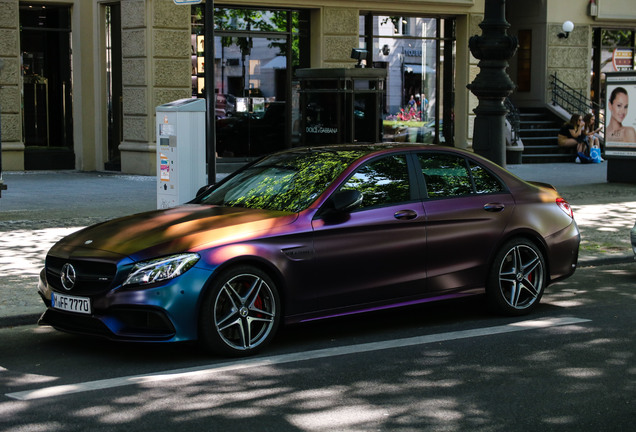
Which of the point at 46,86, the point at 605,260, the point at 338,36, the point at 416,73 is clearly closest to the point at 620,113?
the point at 338,36

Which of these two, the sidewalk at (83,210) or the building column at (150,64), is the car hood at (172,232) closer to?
the sidewalk at (83,210)

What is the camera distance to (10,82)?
20.5 metres

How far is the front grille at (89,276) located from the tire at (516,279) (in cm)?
311

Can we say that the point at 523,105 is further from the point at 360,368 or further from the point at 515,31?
the point at 360,368

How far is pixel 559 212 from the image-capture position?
8.70 metres

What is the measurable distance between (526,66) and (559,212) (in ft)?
64.5

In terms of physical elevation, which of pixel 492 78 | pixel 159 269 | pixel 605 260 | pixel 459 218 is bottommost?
pixel 605 260

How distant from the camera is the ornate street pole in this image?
10.9 metres

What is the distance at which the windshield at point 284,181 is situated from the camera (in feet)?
24.6

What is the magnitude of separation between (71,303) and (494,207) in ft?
11.2

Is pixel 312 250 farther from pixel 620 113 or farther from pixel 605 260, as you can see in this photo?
pixel 620 113

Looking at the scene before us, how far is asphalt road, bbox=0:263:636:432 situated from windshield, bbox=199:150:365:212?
1027mm

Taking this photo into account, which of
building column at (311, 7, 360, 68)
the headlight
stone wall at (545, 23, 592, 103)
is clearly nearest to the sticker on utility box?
the headlight

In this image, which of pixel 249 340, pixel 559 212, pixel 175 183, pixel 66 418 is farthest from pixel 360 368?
pixel 175 183
